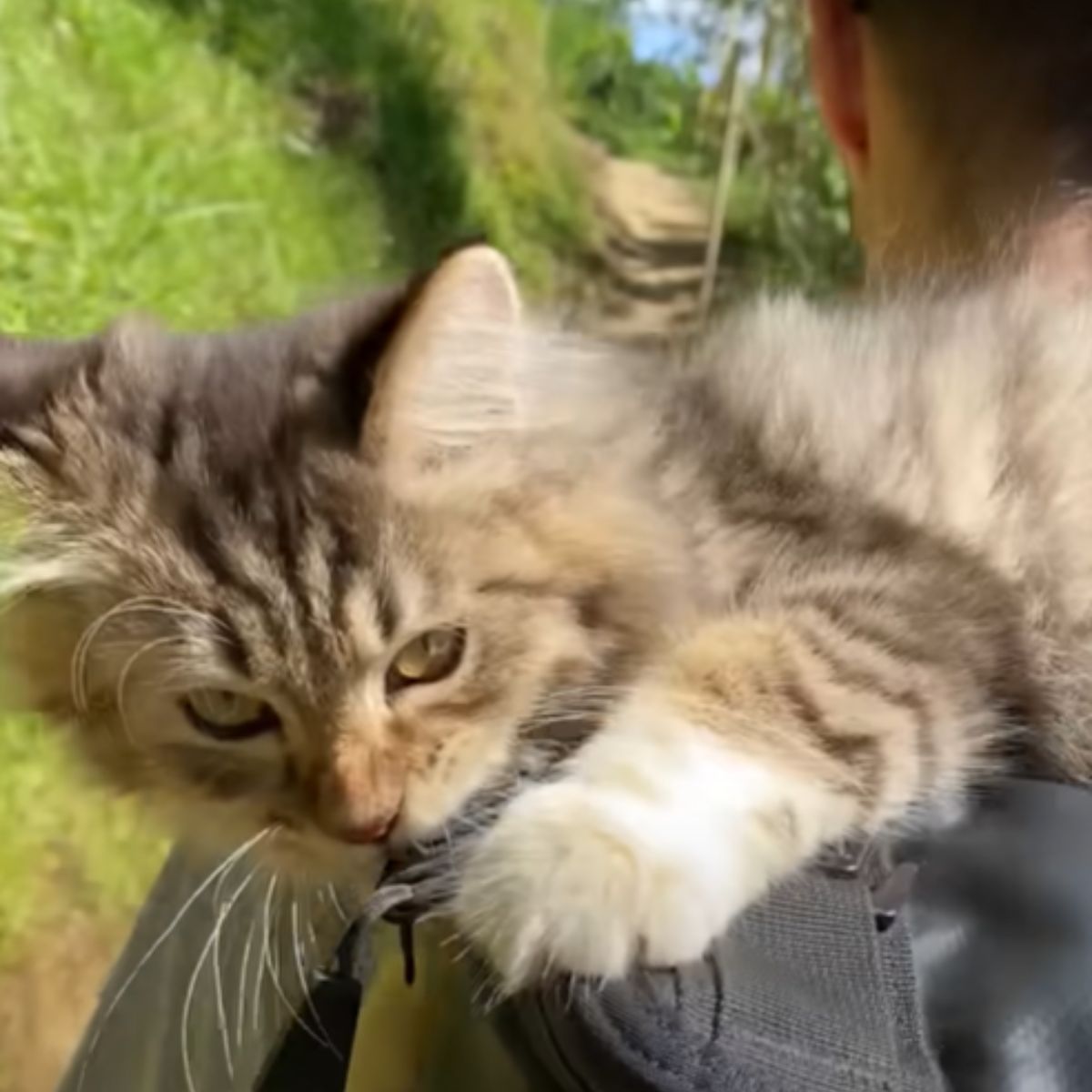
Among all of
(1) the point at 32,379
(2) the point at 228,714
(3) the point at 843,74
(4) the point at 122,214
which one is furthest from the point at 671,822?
(4) the point at 122,214

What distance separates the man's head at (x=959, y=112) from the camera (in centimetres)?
120

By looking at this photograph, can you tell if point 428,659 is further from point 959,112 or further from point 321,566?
point 959,112

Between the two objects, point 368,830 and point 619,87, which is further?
point 619,87

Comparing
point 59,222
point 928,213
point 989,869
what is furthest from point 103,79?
point 989,869

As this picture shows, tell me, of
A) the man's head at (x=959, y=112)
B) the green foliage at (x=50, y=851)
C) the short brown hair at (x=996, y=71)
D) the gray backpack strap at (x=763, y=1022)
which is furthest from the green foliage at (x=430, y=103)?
the gray backpack strap at (x=763, y=1022)

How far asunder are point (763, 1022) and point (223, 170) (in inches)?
85.6

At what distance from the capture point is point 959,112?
4.22 ft

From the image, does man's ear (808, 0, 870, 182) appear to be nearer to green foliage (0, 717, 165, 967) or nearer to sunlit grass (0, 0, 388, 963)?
sunlit grass (0, 0, 388, 963)

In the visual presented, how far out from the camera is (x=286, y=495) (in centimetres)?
93

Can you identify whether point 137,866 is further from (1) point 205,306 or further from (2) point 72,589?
(2) point 72,589

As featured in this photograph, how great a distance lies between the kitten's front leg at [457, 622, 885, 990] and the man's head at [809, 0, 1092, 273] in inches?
19.7

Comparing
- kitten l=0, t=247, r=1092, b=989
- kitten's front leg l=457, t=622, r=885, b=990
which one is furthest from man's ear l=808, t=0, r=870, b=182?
kitten's front leg l=457, t=622, r=885, b=990

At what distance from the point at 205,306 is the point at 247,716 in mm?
1553

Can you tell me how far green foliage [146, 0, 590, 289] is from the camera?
2.78m
